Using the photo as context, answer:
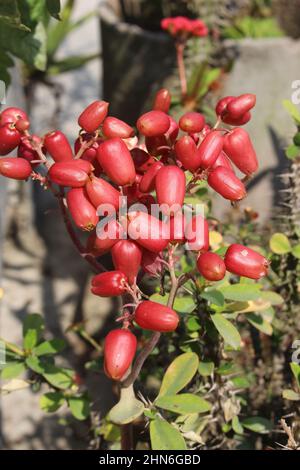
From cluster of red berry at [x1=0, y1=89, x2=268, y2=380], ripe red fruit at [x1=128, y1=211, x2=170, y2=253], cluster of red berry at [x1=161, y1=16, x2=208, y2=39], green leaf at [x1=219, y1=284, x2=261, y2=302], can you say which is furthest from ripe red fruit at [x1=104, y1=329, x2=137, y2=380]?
cluster of red berry at [x1=161, y1=16, x2=208, y2=39]

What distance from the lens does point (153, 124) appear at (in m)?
0.78

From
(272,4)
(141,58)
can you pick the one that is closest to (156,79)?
(141,58)

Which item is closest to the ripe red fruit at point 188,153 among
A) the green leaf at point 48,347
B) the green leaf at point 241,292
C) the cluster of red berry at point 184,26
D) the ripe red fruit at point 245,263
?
the ripe red fruit at point 245,263

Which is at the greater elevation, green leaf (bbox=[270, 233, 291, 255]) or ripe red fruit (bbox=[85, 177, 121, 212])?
ripe red fruit (bbox=[85, 177, 121, 212])

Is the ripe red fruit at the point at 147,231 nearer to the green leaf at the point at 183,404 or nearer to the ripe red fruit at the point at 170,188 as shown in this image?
the ripe red fruit at the point at 170,188

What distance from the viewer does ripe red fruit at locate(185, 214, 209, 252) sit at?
29.6 inches

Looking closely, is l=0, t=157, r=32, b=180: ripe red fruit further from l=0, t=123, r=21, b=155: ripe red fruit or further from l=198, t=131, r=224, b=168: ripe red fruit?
l=198, t=131, r=224, b=168: ripe red fruit

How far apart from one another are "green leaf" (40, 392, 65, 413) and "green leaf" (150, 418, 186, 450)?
0.29 metres

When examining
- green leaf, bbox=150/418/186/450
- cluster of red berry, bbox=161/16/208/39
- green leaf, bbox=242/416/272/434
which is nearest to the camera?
green leaf, bbox=150/418/186/450

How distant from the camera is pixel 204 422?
1027 millimetres

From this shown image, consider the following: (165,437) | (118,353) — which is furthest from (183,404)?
(118,353)

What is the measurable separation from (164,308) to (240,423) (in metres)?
0.40

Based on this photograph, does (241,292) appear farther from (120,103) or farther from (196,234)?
(120,103)

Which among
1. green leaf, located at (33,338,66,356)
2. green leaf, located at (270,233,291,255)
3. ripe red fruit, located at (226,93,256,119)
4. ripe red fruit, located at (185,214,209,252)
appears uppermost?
ripe red fruit, located at (226,93,256,119)
